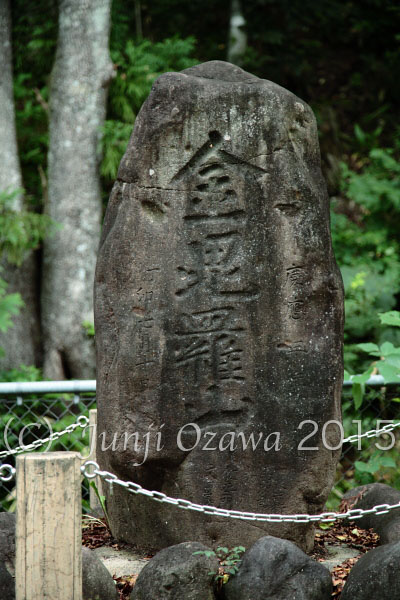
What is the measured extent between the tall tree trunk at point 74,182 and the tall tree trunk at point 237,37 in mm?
1880

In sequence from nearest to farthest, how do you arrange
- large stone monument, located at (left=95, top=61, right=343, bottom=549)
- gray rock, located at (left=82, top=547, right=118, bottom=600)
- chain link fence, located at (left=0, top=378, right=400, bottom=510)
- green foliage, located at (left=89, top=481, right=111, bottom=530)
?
gray rock, located at (left=82, top=547, right=118, bottom=600) < large stone monument, located at (left=95, top=61, right=343, bottom=549) < green foliage, located at (left=89, top=481, right=111, bottom=530) < chain link fence, located at (left=0, top=378, right=400, bottom=510)

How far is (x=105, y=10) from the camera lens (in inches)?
280

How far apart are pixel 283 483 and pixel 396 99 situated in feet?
27.6

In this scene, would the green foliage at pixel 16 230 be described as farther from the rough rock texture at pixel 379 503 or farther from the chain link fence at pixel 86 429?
the rough rock texture at pixel 379 503

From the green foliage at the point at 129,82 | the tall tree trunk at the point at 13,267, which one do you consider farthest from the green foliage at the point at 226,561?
the green foliage at the point at 129,82

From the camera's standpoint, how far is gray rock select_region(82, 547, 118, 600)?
315 centimetres

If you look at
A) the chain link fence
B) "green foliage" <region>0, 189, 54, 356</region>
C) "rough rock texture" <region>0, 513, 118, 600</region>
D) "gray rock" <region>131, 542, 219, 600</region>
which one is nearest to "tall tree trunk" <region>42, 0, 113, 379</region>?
"green foliage" <region>0, 189, 54, 356</region>

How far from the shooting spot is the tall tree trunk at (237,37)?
8539 mm

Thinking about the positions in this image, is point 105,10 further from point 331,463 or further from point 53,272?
point 331,463

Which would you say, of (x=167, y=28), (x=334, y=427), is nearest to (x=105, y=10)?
(x=167, y=28)

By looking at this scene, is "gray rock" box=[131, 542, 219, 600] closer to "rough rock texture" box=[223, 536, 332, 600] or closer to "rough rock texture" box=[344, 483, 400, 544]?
"rough rock texture" box=[223, 536, 332, 600]

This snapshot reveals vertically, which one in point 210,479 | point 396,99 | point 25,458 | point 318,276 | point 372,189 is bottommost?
point 210,479

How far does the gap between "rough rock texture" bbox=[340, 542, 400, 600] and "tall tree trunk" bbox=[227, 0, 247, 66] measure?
661 centimetres

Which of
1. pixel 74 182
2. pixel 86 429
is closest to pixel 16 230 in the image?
pixel 74 182
